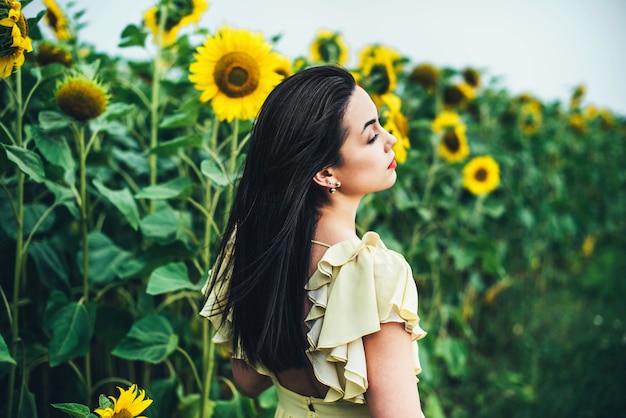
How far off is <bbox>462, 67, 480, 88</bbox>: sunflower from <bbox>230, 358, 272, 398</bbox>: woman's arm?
2236 mm

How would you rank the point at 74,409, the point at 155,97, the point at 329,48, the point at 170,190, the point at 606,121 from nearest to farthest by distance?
the point at 74,409, the point at 170,190, the point at 155,97, the point at 329,48, the point at 606,121

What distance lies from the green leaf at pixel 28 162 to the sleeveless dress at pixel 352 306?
2.43 feet

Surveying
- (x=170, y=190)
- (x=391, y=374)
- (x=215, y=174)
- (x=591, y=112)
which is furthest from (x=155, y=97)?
(x=591, y=112)

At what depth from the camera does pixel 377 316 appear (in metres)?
1.01

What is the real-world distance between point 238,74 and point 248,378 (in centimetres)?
79

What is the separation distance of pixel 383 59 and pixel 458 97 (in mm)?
967

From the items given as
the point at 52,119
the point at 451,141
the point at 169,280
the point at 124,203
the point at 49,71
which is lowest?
the point at 169,280

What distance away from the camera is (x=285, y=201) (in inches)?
44.7

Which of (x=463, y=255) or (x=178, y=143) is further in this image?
(x=463, y=255)

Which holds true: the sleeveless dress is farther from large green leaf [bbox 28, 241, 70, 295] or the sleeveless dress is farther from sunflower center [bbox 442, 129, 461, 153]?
sunflower center [bbox 442, 129, 461, 153]

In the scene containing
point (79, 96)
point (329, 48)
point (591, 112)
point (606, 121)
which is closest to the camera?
point (79, 96)

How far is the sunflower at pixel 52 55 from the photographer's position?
1718 mm

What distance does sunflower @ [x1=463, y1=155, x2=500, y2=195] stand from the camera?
271 cm

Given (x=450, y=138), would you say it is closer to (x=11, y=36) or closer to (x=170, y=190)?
(x=170, y=190)
